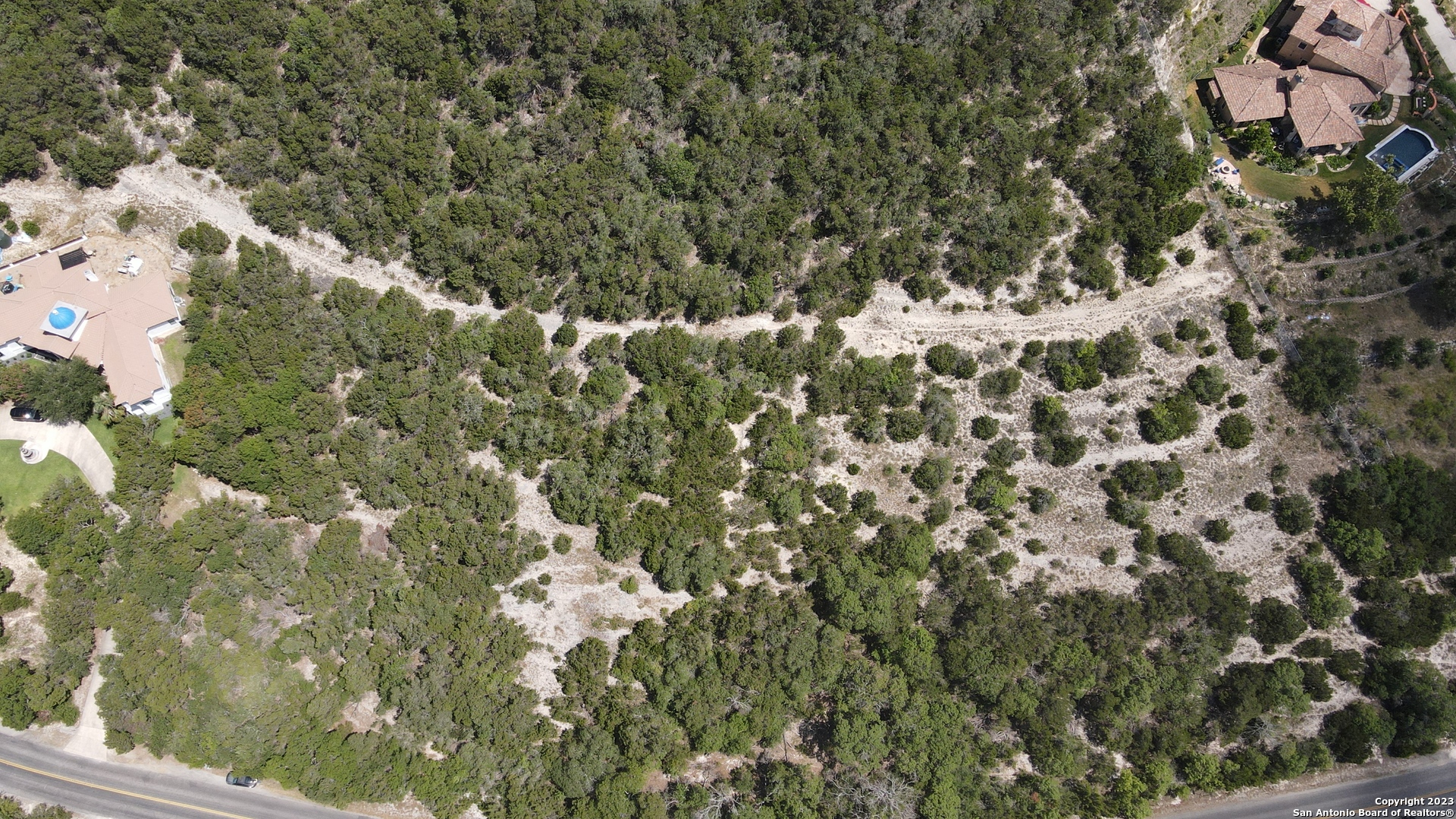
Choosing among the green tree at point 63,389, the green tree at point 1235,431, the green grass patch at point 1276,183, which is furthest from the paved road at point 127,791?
the green grass patch at point 1276,183

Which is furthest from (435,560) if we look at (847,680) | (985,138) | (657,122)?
(985,138)

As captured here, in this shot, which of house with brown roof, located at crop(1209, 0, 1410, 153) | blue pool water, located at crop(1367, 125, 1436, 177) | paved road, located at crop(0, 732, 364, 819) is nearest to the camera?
paved road, located at crop(0, 732, 364, 819)

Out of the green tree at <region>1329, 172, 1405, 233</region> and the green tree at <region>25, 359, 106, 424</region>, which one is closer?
the green tree at <region>25, 359, 106, 424</region>

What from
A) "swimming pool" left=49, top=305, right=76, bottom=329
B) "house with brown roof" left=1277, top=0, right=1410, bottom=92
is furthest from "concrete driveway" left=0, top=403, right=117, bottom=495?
"house with brown roof" left=1277, top=0, right=1410, bottom=92

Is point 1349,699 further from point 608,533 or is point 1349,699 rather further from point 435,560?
point 435,560

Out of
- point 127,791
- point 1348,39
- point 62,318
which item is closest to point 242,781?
point 127,791

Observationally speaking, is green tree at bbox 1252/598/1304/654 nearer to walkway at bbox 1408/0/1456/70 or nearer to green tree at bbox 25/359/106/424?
walkway at bbox 1408/0/1456/70

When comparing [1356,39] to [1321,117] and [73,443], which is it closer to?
[1321,117]
